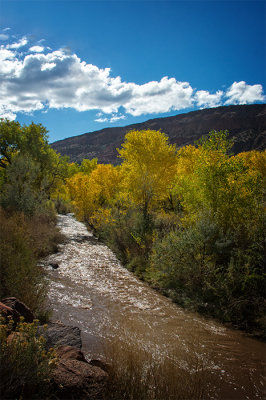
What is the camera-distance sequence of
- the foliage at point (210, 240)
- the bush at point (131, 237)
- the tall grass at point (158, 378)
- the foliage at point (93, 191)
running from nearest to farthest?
the tall grass at point (158, 378) < the foliage at point (210, 240) < the bush at point (131, 237) < the foliage at point (93, 191)

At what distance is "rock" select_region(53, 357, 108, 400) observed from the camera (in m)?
2.64

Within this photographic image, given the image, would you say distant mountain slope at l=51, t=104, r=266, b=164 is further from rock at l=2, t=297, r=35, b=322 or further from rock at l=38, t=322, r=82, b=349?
rock at l=2, t=297, r=35, b=322

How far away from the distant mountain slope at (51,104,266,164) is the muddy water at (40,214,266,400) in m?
71.9

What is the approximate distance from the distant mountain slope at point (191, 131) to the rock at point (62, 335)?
74.8 meters

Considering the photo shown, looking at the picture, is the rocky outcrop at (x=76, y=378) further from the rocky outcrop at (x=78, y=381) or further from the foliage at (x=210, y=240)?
the foliage at (x=210, y=240)

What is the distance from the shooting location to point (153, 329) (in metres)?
5.54

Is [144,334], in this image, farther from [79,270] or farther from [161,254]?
[79,270]

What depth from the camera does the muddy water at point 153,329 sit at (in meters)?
4.23

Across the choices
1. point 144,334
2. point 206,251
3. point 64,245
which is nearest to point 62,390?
point 144,334

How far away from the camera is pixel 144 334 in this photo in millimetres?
5277

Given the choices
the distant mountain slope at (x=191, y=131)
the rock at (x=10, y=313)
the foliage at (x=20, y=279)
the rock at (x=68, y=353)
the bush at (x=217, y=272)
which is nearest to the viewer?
the rock at (x=68, y=353)

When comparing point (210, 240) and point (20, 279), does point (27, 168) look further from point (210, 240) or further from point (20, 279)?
point (210, 240)

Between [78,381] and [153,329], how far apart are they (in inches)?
125

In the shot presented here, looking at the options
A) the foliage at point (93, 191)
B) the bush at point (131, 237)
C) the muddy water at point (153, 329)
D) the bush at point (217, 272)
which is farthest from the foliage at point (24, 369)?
the foliage at point (93, 191)
